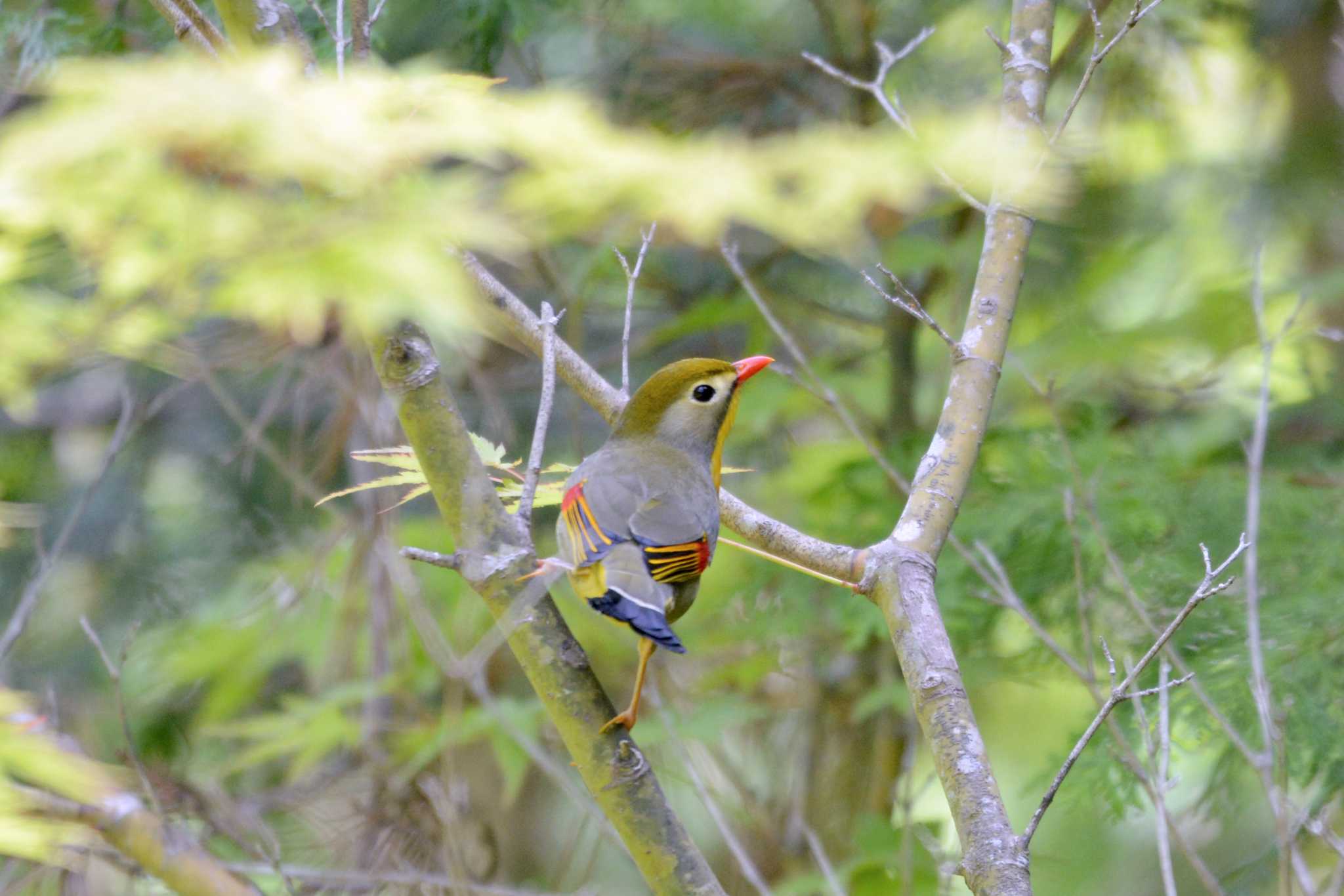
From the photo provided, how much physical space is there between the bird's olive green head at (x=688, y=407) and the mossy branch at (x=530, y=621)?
2.31ft

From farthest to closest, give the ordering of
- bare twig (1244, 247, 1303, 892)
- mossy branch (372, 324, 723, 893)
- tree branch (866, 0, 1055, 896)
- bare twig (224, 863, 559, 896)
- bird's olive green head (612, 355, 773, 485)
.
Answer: bare twig (224, 863, 559, 896) < bird's olive green head (612, 355, 773, 485) < mossy branch (372, 324, 723, 893) < bare twig (1244, 247, 1303, 892) < tree branch (866, 0, 1055, 896)

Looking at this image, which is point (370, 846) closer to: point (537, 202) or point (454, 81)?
point (537, 202)

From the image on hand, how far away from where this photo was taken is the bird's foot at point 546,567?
165 centimetres

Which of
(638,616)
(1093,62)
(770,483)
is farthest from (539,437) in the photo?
(770,483)

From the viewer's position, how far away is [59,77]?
63.4 inches

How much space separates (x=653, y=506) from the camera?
6.64ft

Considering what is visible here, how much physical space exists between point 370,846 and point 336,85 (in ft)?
7.99

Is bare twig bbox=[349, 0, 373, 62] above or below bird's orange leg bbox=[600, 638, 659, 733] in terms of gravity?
above

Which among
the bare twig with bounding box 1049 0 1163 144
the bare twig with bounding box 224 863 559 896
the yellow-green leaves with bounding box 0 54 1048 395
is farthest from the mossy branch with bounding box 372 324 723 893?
the bare twig with bounding box 224 863 559 896

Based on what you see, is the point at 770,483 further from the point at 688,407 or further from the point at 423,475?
the point at 423,475

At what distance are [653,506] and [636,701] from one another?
1.18 ft

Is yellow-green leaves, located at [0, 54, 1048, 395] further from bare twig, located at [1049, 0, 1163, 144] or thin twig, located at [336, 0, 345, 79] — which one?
bare twig, located at [1049, 0, 1163, 144]

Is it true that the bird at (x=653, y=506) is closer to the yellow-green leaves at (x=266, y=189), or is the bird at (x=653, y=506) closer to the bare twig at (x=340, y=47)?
the yellow-green leaves at (x=266, y=189)

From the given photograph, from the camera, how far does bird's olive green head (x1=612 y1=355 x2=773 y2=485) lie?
2361 mm
